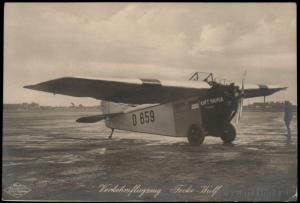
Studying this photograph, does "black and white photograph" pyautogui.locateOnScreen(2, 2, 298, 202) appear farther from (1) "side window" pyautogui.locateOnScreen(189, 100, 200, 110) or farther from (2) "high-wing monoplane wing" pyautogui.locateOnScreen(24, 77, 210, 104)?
(1) "side window" pyautogui.locateOnScreen(189, 100, 200, 110)

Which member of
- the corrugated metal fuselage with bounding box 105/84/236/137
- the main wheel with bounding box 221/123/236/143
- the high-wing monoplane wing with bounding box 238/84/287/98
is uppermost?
the high-wing monoplane wing with bounding box 238/84/287/98

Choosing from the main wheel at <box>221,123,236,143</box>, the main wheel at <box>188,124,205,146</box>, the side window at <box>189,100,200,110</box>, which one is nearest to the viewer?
the main wheel at <box>221,123,236,143</box>

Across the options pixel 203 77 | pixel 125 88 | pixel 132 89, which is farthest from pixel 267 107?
pixel 125 88

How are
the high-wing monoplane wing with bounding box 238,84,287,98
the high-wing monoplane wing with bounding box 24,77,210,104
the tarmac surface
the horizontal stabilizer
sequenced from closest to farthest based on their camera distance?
1. the tarmac surface
2. the high-wing monoplane wing with bounding box 24,77,210,104
3. the high-wing monoplane wing with bounding box 238,84,287,98
4. the horizontal stabilizer

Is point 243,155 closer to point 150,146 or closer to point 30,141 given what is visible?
point 150,146

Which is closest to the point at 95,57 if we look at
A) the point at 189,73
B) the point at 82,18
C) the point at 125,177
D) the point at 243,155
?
the point at 82,18

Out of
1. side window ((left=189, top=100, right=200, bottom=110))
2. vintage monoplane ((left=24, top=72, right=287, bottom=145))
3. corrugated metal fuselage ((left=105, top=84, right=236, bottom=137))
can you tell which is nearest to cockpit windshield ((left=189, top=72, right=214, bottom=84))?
vintage monoplane ((left=24, top=72, right=287, bottom=145))

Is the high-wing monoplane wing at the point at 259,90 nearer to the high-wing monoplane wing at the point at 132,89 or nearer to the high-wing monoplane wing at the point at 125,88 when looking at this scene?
the high-wing monoplane wing at the point at 132,89

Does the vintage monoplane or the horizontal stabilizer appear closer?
the vintage monoplane

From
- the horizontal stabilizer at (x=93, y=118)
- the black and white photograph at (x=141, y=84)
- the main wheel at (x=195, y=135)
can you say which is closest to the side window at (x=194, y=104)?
the main wheel at (x=195, y=135)
